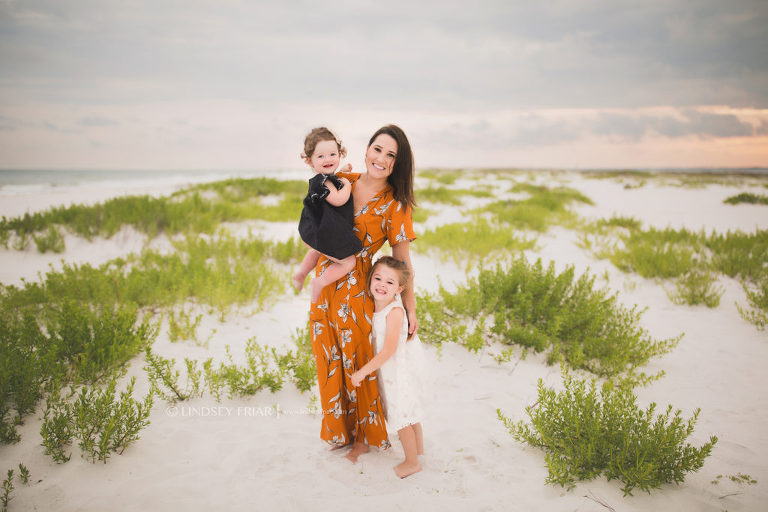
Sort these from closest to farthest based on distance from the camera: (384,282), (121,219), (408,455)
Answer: (384,282)
(408,455)
(121,219)

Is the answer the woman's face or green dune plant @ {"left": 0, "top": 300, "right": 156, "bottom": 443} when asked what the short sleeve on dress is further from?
green dune plant @ {"left": 0, "top": 300, "right": 156, "bottom": 443}

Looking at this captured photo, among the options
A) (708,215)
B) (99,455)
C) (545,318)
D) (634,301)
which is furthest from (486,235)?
(708,215)

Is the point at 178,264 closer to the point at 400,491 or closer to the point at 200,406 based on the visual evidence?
the point at 200,406

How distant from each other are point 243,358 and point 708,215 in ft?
45.9

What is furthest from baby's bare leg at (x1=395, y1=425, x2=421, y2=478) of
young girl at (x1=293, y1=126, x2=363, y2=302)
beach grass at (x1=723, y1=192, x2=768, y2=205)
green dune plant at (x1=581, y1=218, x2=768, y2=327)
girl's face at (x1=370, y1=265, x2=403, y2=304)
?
beach grass at (x1=723, y1=192, x2=768, y2=205)

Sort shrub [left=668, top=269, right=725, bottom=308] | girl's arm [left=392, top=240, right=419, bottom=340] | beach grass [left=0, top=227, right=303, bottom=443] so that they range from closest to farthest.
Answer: girl's arm [left=392, top=240, right=419, bottom=340] → beach grass [left=0, top=227, right=303, bottom=443] → shrub [left=668, top=269, right=725, bottom=308]

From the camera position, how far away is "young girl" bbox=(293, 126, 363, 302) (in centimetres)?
197

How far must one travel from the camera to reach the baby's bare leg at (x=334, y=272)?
6.80 ft

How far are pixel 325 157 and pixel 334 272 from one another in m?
0.64

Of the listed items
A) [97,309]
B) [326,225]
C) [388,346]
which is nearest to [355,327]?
[388,346]

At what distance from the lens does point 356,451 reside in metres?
2.40

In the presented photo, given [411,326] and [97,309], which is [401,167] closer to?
[411,326]

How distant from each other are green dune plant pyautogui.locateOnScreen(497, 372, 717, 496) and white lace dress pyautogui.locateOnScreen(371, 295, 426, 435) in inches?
22.4

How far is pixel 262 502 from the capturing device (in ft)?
6.76
